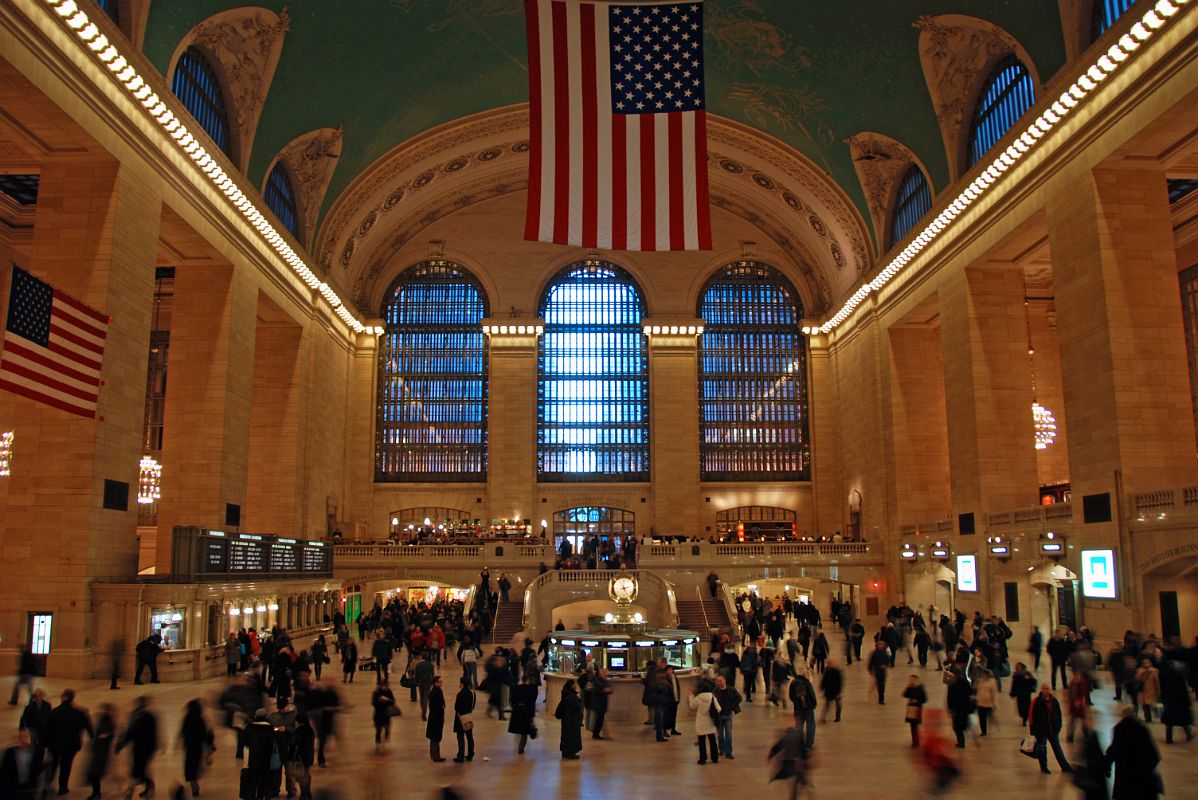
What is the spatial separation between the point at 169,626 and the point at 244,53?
14.5 metres

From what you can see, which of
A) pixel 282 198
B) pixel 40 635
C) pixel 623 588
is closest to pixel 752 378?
pixel 282 198

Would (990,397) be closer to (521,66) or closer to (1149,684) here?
(1149,684)

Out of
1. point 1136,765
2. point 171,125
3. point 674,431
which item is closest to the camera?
point 1136,765

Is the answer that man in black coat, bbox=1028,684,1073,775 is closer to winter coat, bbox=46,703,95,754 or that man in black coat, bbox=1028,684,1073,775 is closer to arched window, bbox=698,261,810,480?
winter coat, bbox=46,703,95,754

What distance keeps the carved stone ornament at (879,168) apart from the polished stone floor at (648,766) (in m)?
20.9

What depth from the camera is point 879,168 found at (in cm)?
3278

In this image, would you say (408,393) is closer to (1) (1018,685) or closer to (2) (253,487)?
(2) (253,487)

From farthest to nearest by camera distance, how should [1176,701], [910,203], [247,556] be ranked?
[910,203] < [247,556] < [1176,701]

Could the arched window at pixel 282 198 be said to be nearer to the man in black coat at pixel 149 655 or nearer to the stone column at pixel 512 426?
the stone column at pixel 512 426

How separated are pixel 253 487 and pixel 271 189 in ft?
32.2

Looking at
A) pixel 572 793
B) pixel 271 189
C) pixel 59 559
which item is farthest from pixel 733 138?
pixel 572 793

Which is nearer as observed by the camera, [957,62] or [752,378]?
[957,62]

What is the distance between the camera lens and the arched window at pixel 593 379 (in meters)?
42.2

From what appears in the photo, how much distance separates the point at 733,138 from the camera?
117ft
